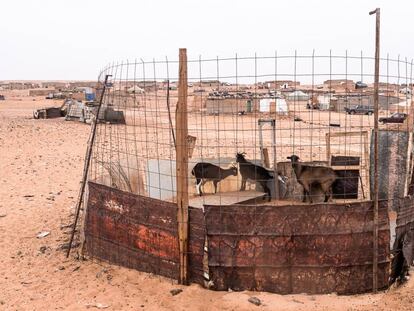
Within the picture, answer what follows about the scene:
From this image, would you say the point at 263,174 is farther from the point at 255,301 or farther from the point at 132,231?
the point at 255,301

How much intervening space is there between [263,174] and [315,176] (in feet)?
3.33

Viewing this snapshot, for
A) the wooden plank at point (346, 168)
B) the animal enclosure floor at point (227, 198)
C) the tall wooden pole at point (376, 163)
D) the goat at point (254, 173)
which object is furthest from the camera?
the goat at point (254, 173)

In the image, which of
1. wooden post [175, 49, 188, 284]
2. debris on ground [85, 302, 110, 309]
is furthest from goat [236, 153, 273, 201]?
debris on ground [85, 302, 110, 309]

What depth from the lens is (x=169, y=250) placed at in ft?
20.8

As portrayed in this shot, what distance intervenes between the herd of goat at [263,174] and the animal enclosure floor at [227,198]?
0.69 feet

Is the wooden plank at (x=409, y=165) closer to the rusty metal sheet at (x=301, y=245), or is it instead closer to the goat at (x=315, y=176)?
the rusty metal sheet at (x=301, y=245)

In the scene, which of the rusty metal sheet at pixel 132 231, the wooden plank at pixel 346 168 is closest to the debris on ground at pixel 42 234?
the rusty metal sheet at pixel 132 231

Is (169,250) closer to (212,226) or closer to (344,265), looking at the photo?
(212,226)

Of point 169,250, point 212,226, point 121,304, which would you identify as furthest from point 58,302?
point 212,226

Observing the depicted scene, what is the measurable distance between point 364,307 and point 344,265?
53 cm

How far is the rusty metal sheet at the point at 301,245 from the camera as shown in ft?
19.4

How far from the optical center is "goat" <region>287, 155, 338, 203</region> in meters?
7.51

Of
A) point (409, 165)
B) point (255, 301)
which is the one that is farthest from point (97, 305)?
point (409, 165)

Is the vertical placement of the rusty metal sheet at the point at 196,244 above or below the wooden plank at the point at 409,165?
below
